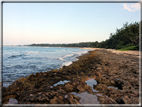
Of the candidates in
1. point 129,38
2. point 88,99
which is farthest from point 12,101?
point 129,38

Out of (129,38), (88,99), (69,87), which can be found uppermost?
(129,38)

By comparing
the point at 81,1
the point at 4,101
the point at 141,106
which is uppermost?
the point at 81,1

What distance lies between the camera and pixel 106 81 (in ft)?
21.4

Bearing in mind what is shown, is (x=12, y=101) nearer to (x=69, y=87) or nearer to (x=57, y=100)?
(x=57, y=100)

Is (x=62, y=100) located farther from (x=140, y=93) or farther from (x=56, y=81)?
(x=140, y=93)

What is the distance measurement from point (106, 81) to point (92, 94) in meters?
1.97

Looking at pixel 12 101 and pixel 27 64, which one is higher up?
pixel 27 64

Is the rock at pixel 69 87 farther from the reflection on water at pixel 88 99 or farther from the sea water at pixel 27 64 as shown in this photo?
the sea water at pixel 27 64

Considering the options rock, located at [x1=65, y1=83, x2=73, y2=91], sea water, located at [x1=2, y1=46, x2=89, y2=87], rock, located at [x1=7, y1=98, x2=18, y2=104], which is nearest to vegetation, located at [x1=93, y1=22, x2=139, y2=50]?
sea water, located at [x1=2, y1=46, x2=89, y2=87]

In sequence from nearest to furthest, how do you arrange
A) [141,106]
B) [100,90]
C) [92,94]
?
1. [141,106]
2. [92,94]
3. [100,90]

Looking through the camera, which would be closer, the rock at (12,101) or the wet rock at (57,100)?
the wet rock at (57,100)

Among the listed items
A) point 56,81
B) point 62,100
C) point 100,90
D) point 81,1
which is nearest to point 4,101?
point 62,100

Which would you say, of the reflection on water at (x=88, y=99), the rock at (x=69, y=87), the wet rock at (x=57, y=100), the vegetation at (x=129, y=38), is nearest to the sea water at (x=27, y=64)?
the rock at (x=69, y=87)

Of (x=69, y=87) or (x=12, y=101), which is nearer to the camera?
(x=12, y=101)
